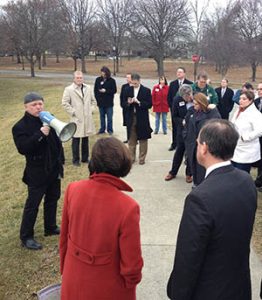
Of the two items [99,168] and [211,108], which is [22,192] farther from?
[99,168]

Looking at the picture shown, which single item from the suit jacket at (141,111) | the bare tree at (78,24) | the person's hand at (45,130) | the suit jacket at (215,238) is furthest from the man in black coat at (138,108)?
the bare tree at (78,24)

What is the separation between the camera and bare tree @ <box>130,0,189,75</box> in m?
46.9

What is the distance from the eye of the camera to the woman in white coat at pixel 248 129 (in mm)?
5633

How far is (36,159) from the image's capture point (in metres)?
4.53

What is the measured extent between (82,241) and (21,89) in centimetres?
2974

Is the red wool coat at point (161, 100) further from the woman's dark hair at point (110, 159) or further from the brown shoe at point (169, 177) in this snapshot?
the woman's dark hair at point (110, 159)

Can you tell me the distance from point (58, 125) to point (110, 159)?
1.93 meters

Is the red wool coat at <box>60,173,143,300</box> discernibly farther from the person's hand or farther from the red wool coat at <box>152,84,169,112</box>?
the red wool coat at <box>152,84,169,112</box>

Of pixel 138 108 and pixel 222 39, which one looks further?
pixel 222 39

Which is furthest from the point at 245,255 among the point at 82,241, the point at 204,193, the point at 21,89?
the point at 21,89

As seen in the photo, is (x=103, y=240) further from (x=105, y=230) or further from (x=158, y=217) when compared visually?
(x=158, y=217)

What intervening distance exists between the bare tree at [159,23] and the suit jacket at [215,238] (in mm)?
44317

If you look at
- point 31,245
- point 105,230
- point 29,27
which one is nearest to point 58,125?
point 31,245

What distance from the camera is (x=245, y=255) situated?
250 centimetres
